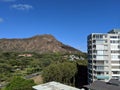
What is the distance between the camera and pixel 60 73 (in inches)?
3538

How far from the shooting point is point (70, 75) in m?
93.1

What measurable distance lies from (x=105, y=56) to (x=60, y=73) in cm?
1876

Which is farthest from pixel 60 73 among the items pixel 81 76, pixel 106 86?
pixel 106 86

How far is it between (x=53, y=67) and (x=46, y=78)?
510 centimetres

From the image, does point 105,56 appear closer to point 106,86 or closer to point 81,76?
point 81,76

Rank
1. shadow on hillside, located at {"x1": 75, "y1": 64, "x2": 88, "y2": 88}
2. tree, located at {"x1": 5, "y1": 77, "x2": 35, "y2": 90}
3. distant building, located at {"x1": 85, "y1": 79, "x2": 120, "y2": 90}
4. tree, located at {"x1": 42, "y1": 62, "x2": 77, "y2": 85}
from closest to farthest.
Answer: distant building, located at {"x1": 85, "y1": 79, "x2": 120, "y2": 90}, tree, located at {"x1": 5, "y1": 77, "x2": 35, "y2": 90}, tree, located at {"x1": 42, "y1": 62, "x2": 77, "y2": 85}, shadow on hillside, located at {"x1": 75, "y1": 64, "x2": 88, "y2": 88}

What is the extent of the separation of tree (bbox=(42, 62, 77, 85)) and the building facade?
1123 cm

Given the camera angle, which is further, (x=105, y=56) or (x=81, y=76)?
(x=81, y=76)

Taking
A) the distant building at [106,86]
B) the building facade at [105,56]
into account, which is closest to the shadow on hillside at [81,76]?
the building facade at [105,56]

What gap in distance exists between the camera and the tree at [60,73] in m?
88.9

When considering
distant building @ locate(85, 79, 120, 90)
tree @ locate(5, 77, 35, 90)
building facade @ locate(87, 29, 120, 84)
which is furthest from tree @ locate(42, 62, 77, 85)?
distant building @ locate(85, 79, 120, 90)

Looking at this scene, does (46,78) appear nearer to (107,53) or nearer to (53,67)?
(53,67)

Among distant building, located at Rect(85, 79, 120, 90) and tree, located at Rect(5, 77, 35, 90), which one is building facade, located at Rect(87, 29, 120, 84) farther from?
tree, located at Rect(5, 77, 35, 90)

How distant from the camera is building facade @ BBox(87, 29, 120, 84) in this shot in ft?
274
